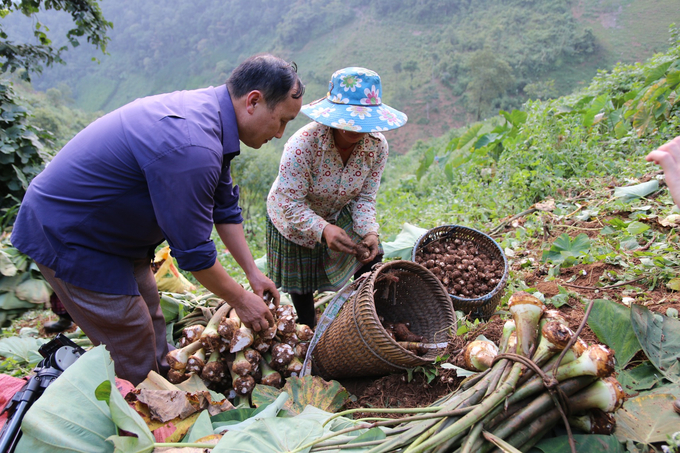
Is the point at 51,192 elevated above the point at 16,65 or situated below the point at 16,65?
below

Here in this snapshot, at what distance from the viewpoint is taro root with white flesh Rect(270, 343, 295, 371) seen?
1978 mm

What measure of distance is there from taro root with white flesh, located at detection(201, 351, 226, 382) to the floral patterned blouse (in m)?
0.75

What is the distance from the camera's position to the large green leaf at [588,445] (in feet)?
3.60

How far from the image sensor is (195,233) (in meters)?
1.45

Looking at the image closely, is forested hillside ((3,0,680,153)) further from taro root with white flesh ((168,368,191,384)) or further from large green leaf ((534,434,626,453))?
large green leaf ((534,434,626,453))

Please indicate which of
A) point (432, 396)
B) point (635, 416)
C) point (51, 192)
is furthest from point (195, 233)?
→ point (635, 416)

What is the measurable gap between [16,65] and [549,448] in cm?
570

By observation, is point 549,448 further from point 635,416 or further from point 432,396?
point 432,396

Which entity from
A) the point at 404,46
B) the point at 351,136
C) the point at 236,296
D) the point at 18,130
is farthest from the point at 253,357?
the point at 404,46

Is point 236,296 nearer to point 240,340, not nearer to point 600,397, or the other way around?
point 240,340

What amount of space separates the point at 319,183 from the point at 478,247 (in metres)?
1.09

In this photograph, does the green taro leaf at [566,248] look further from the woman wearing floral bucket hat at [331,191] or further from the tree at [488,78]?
the tree at [488,78]

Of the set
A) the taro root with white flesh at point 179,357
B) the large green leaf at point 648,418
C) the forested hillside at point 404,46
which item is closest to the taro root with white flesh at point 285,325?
the taro root with white flesh at point 179,357

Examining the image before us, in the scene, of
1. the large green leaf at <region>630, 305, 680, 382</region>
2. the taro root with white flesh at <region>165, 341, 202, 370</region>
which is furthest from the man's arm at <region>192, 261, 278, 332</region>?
the large green leaf at <region>630, 305, 680, 382</region>
